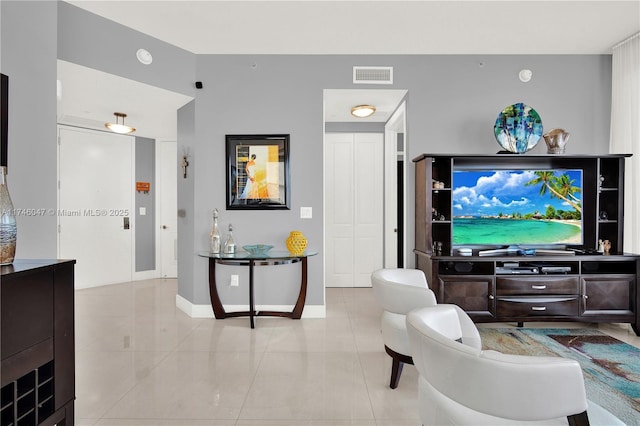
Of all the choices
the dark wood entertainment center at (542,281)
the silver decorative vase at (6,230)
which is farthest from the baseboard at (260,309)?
the silver decorative vase at (6,230)

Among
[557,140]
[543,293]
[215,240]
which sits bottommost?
[543,293]

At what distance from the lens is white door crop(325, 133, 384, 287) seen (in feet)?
18.6

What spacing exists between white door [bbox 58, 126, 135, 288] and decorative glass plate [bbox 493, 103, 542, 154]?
564 centimetres

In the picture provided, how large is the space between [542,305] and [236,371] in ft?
9.70

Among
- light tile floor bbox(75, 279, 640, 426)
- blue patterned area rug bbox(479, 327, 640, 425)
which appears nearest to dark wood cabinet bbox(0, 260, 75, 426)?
light tile floor bbox(75, 279, 640, 426)

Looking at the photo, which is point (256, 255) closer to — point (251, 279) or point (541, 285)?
point (251, 279)

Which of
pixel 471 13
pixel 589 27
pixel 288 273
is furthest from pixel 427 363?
pixel 589 27

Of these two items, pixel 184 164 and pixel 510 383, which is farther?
pixel 184 164

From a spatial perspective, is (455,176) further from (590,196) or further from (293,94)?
(293,94)

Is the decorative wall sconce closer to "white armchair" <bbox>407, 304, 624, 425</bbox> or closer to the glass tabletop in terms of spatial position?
the glass tabletop

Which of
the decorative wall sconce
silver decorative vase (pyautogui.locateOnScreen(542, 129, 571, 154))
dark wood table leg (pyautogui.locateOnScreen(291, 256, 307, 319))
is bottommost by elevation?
dark wood table leg (pyautogui.locateOnScreen(291, 256, 307, 319))

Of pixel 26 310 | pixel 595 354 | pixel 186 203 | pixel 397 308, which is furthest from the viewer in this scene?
pixel 186 203

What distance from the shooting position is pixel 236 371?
2.75 metres

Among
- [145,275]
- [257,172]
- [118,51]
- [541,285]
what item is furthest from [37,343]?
[145,275]
